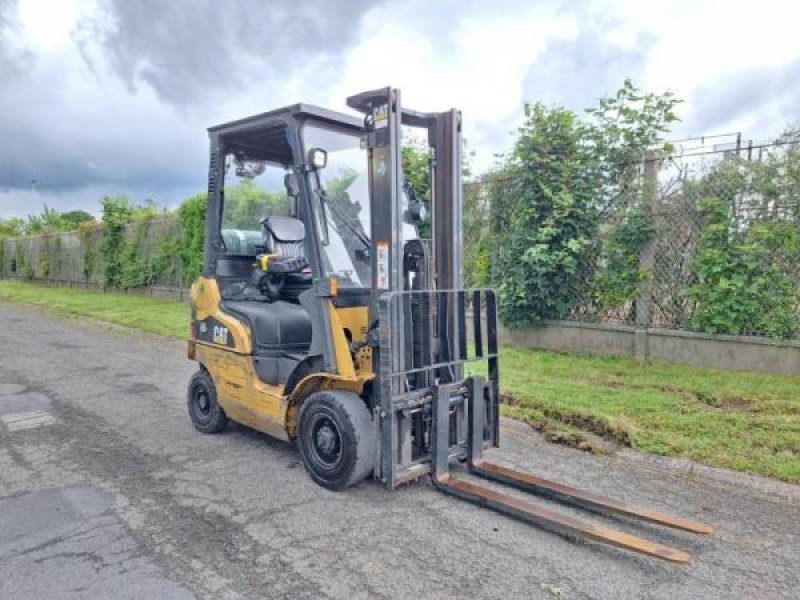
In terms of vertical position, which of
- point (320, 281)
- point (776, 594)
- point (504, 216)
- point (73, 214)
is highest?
point (73, 214)

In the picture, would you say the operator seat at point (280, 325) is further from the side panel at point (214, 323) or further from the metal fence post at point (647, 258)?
the metal fence post at point (647, 258)

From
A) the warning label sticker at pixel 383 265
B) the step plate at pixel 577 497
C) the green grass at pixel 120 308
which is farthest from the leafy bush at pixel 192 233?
the step plate at pixel 577 497

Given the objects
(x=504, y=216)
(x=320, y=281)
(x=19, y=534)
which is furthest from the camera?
(x=504, y=216)


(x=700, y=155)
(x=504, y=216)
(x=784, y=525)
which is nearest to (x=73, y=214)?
(x=504, y=216)

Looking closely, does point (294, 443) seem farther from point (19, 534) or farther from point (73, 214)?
point (73, 214)

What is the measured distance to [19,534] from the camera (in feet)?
10.9

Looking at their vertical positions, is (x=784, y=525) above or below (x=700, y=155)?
below

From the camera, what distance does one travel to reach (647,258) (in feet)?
24.2

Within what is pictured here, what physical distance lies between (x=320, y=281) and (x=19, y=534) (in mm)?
2245

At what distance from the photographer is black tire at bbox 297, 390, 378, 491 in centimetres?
362

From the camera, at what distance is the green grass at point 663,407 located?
4.52 metres

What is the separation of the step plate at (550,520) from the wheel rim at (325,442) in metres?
0.67

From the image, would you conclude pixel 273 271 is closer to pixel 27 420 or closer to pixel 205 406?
pixel 205 406

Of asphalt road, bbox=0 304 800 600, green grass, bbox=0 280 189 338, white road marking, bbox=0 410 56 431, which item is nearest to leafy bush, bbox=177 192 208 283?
green grass, bbox=0 280 189 338
